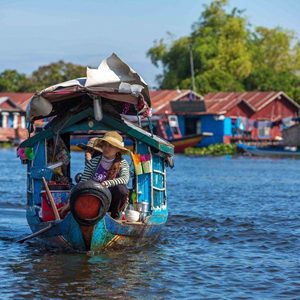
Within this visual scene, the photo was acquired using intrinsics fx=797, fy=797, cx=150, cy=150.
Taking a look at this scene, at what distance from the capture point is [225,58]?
62906mm

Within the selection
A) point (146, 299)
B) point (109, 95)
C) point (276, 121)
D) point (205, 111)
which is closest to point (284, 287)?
point (146, 299)

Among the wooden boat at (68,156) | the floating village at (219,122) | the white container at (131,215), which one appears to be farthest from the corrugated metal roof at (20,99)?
the white container at (131,215)

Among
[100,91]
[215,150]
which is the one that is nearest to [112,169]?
[100,91]

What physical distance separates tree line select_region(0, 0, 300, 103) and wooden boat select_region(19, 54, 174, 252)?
153 ft

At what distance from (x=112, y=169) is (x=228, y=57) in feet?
177

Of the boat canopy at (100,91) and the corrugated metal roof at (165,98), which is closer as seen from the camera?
the boat canopy at (100,91)

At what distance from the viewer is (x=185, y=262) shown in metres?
10.2

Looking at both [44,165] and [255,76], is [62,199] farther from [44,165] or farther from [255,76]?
[255,76]

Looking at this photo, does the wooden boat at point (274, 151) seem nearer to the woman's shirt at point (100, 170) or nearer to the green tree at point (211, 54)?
the green tree at point (211, 54)

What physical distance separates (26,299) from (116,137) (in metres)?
2.68

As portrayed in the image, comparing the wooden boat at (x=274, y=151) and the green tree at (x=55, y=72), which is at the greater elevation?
the green tree at (x=55, y=72)

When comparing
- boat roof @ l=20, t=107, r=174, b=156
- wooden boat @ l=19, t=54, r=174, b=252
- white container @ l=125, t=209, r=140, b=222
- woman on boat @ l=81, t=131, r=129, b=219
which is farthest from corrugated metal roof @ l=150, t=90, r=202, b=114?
woman on boat @ l=81, t=131, r=129, b=219

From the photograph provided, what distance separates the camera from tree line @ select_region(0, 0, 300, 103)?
61.4 m

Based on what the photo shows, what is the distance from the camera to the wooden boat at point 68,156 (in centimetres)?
984
